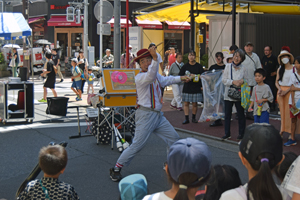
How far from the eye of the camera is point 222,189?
290cm

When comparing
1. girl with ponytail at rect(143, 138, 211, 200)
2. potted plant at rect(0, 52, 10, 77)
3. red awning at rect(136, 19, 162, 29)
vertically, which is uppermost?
red awning at rect(136, 19, 162, 29)

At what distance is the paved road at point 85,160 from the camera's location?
5.69m

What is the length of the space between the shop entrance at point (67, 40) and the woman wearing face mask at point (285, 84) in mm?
23292

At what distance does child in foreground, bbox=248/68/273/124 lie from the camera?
7828 mm

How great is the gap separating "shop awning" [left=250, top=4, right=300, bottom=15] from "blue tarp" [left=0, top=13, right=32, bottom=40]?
30.3 feet

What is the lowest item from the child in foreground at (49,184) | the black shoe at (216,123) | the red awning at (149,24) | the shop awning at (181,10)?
the black shoe at (216,123)

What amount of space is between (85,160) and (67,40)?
24.2 m

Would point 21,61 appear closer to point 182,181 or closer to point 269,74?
point 269,74

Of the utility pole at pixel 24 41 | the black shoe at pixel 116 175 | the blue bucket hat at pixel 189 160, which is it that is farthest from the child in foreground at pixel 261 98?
the utility pole at pixel 24 41

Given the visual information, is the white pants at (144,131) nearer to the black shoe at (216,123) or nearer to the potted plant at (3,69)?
the black shoe at (216,123)

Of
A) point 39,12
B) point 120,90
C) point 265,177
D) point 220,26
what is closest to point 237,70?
point 120,90

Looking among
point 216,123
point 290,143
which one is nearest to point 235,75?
point 290,143

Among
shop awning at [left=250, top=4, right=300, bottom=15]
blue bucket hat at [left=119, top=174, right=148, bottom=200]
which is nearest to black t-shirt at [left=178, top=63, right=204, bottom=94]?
shop awning at [left=250, top=4, right=300, bottom=15]

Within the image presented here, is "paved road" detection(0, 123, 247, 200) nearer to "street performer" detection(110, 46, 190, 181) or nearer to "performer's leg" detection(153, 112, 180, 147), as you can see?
"street performer" detection(110, 46, 190, 181)
